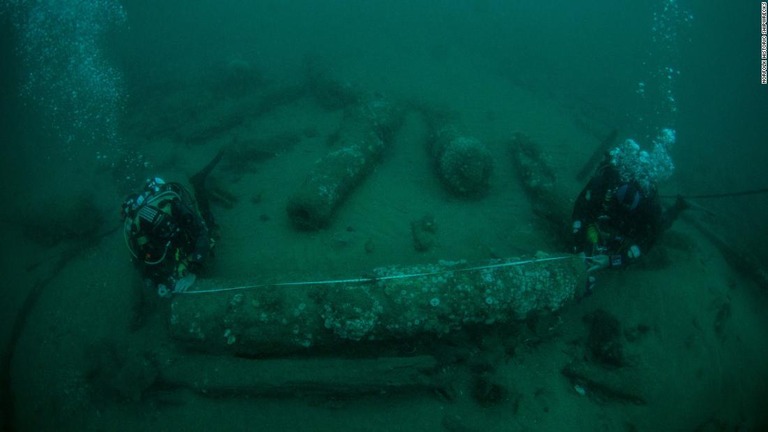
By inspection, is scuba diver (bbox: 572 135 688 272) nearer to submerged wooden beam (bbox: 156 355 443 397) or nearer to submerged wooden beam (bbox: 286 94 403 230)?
submerged wooden beam (bbox: 156 355 443 397)

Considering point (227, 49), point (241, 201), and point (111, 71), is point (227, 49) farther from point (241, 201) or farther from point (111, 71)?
point (241, 201)

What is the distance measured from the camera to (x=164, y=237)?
4195 mm

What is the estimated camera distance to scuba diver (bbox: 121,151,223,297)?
4145 millimetres

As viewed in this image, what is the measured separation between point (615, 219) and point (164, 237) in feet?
22.0

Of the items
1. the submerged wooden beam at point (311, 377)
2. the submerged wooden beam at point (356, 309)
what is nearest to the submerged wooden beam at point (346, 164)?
the submerged wooden beam at point (356, 309)

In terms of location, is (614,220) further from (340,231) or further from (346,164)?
(346,164)

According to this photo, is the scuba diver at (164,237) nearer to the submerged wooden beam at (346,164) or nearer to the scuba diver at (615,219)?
the submerged wooden beam at (346,164)

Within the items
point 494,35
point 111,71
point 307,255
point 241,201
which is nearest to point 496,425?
point 307,255

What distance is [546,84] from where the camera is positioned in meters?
14.4

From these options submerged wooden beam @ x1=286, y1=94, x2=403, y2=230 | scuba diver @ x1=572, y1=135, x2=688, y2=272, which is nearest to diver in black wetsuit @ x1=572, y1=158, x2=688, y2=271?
scuba diver @ x1=572, y1=135, x2=688, y2=272

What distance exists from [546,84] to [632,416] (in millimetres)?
14032

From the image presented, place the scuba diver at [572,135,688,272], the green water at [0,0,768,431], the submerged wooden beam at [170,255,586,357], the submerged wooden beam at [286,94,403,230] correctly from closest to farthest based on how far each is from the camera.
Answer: the submerged wooden beam at [170,255,586,357] → the green water at [0,0,768,431] → the scuba diver at [572,135,688,272] → the submerged wooden beam at [286,94,403,230]

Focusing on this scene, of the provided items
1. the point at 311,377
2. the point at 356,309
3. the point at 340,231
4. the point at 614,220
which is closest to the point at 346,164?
the point at 340,231

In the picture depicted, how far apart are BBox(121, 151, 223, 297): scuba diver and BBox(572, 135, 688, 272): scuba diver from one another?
18.6 feet
